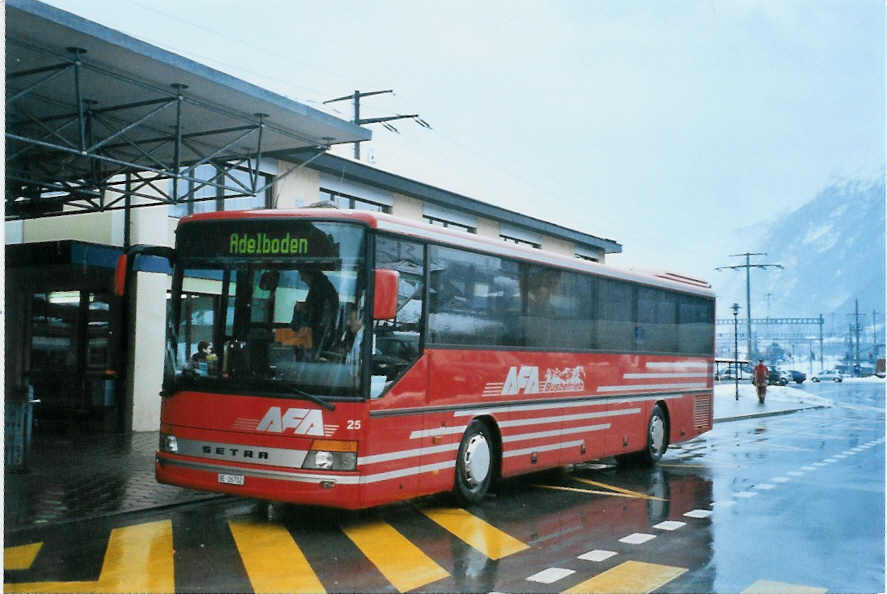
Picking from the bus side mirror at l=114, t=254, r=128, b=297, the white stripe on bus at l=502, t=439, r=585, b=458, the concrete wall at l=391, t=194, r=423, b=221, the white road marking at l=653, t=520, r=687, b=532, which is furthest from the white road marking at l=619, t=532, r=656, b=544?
the concrete wall at l=391, t=194, r=423, b=221

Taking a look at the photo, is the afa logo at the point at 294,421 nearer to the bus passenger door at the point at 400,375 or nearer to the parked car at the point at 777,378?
the bus passenger door at the point at 400,375

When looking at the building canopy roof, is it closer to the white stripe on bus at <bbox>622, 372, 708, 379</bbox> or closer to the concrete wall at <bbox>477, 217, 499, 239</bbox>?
the white stripe on bus at <bbox>622, 372, 708, 379</bbox>

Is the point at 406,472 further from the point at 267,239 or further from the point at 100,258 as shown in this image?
the point at 100,258

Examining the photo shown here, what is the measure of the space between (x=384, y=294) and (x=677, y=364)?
30.7 feet

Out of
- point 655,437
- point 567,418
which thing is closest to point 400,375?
point 567,418

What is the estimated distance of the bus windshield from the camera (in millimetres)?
9430

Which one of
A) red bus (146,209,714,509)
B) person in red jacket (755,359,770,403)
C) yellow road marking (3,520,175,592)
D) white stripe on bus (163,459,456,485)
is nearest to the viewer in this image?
yellow road marking (3,520,175,592)

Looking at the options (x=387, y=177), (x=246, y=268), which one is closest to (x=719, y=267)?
(x=387, y=177)

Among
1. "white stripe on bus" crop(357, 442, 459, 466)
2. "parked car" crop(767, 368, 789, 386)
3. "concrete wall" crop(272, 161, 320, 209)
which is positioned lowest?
"parked car" crop(767, 368, 789, 386)

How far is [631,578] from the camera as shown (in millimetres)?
7742

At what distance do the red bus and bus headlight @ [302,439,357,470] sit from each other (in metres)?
0.01

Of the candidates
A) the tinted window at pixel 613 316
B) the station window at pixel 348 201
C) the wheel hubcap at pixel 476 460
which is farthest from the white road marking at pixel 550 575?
the station window at pixel 348 201

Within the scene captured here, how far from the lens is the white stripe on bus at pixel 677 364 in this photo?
53.3 ft

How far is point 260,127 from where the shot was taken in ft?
46.7
